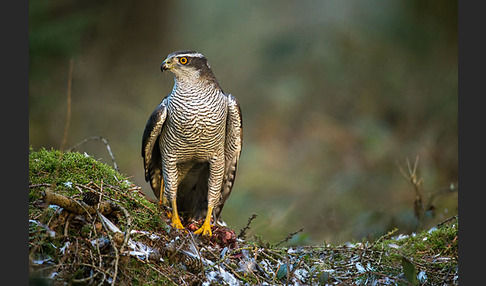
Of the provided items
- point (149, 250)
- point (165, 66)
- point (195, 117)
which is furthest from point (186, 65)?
point (149, 250)

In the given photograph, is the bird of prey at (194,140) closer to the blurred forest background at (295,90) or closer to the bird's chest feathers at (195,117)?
the bird's chest feathers at (195,117)

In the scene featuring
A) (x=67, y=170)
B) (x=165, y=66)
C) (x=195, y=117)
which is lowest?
(x=67, y=170)

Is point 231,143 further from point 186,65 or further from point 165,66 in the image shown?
point 165,66

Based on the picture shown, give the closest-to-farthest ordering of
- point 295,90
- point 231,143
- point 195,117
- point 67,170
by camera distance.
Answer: point 67,170, point 195,117, point 231,143, point 295,90

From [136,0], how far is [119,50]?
1.31 metres

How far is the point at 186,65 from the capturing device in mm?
4973

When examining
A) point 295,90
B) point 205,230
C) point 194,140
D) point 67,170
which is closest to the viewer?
point 67,170

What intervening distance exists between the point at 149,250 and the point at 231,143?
1.90m

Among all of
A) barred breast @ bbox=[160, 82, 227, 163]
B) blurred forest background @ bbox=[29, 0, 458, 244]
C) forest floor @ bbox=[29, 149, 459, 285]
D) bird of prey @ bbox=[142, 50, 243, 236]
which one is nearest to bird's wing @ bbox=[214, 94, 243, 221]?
Result: bird of prey @ bbox=[142, 50, 243, 236]

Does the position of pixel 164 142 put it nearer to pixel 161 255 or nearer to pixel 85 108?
pixel 161 255

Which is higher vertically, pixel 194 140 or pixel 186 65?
pixel 186 65

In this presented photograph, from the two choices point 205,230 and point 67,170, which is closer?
point 67,170

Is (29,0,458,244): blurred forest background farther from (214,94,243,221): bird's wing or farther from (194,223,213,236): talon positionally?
(194,223,213,236): talon

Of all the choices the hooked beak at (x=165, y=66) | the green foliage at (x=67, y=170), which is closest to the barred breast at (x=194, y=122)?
the hooked beak at (x=165, y=66)
